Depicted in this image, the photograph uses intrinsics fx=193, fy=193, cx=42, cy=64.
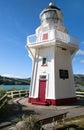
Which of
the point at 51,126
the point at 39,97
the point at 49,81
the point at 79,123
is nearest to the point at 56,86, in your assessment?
the point at 49,81

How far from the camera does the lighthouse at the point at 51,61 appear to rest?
17828 millimetres

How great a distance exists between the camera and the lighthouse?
17.8 metres

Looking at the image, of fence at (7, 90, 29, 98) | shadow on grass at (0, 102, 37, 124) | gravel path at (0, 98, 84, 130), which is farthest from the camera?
fence at (7, 90, 29, 98)

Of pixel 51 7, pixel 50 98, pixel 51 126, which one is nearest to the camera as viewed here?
pixel 51 126

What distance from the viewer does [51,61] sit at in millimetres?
18203

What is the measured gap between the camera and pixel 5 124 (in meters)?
9.58

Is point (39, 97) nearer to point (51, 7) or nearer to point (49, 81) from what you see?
point (49, 81)

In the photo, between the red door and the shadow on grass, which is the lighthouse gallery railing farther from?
the shadow on grass

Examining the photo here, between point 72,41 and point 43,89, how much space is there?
546cm

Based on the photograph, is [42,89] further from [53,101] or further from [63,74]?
[63,74]

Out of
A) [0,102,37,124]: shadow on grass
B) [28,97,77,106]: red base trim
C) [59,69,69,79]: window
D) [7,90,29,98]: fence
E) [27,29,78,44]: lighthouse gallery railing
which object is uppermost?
[27,29,78,44]: lighthouse gallery railing

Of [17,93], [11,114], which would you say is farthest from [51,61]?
[17,93]

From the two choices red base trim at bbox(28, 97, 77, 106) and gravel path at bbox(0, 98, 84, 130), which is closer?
gravel path at bbox(0, 98, 84, 130)

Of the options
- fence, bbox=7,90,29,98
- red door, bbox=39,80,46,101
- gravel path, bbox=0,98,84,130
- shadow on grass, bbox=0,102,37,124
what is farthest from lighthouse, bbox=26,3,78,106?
fence, bbox=7,90,29,98
